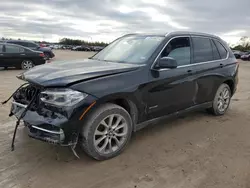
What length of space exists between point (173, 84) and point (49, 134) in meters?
2.11

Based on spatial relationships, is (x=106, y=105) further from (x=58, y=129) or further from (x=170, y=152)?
(x=170, y=152)

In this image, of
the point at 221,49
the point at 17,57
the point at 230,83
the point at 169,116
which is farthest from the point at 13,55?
the point at 169,116

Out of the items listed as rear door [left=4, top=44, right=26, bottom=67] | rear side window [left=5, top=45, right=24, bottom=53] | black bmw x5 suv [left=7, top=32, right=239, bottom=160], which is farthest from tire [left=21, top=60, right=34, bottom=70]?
black bmw x5 suv [left=7, top=32, right=239, bottom=160]

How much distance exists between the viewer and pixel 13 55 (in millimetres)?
13742

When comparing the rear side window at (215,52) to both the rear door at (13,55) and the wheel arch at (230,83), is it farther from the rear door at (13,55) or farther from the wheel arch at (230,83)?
the rear door at (13,55)

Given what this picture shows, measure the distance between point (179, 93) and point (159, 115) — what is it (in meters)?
0.56

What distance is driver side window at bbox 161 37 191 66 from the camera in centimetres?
437

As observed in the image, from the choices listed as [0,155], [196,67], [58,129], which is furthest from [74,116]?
[196,67]

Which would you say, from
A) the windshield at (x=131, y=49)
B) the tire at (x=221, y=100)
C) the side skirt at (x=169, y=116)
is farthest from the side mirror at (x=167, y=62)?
the tire at (x=221, y=100)

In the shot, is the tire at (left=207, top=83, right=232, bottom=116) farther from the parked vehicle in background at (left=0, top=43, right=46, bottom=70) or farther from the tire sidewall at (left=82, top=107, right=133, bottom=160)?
the parked vehicle in background at (left=0, top=43, right=46, bottom=70)

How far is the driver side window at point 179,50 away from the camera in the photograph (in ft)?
14.3

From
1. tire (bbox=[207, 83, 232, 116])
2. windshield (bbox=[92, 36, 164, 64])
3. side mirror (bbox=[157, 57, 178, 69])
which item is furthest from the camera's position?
tire (bbox=[207, 83, 232, 116])

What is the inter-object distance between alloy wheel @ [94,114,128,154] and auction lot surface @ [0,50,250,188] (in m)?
0.18

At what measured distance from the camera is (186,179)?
318cm
